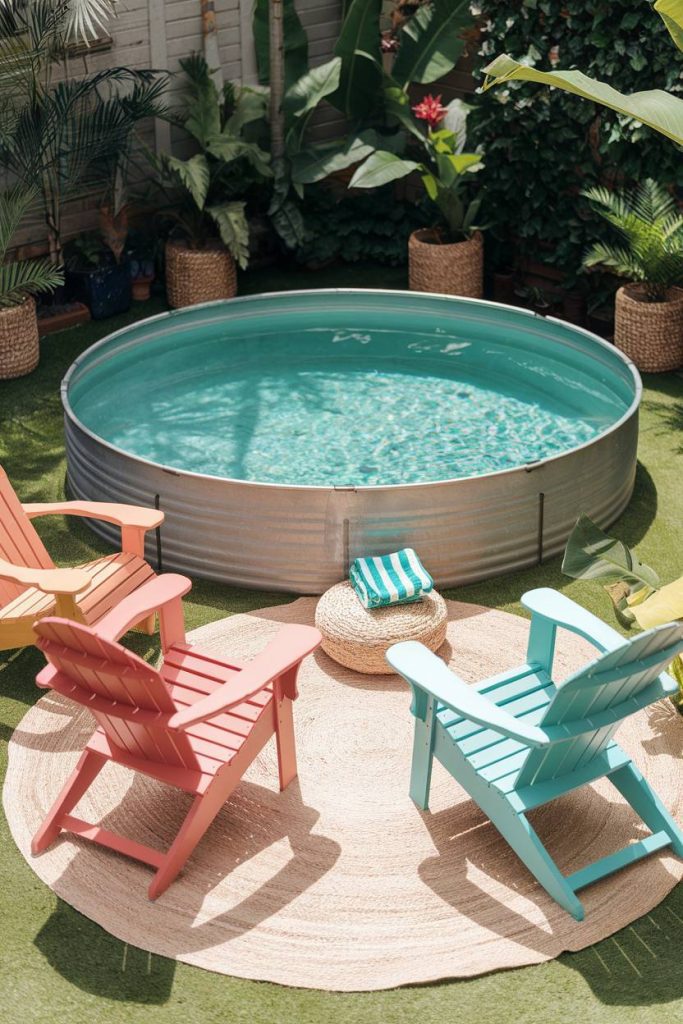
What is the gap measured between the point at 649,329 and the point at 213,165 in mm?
3714

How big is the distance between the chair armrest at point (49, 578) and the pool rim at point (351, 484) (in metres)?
1.16

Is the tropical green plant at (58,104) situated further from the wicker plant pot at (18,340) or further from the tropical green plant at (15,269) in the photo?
the wicker plant pot at (18,340)

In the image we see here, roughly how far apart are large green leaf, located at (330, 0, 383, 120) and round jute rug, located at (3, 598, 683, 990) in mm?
6777

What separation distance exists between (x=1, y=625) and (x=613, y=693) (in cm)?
285

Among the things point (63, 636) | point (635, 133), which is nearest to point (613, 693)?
point (63, 636)

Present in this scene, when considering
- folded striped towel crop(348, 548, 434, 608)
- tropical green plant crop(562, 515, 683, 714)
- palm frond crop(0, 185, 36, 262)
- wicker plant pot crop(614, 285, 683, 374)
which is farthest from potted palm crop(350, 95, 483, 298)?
tropical green plant crop(562, 515, 683, 714)

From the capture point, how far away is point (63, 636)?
4.70 m

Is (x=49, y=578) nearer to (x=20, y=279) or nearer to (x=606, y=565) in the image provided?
(x=606, y=565)

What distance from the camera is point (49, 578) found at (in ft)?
19.2

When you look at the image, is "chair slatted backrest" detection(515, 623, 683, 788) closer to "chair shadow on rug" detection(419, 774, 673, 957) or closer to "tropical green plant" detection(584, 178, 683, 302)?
"chair shadow on rug" detection(419, 774, 673, 957)

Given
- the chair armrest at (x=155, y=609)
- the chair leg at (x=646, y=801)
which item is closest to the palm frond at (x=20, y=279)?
the chair armrest at (x=155, y=609)

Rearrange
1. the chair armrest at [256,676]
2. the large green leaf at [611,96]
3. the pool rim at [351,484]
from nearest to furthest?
1. the chair armrest at [256,676]
2. the large green leaf at [611,96]
3. the pool rim at [351,484]

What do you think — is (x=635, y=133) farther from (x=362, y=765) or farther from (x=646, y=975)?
(x=646, y=975)

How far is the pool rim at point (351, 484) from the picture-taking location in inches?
268
